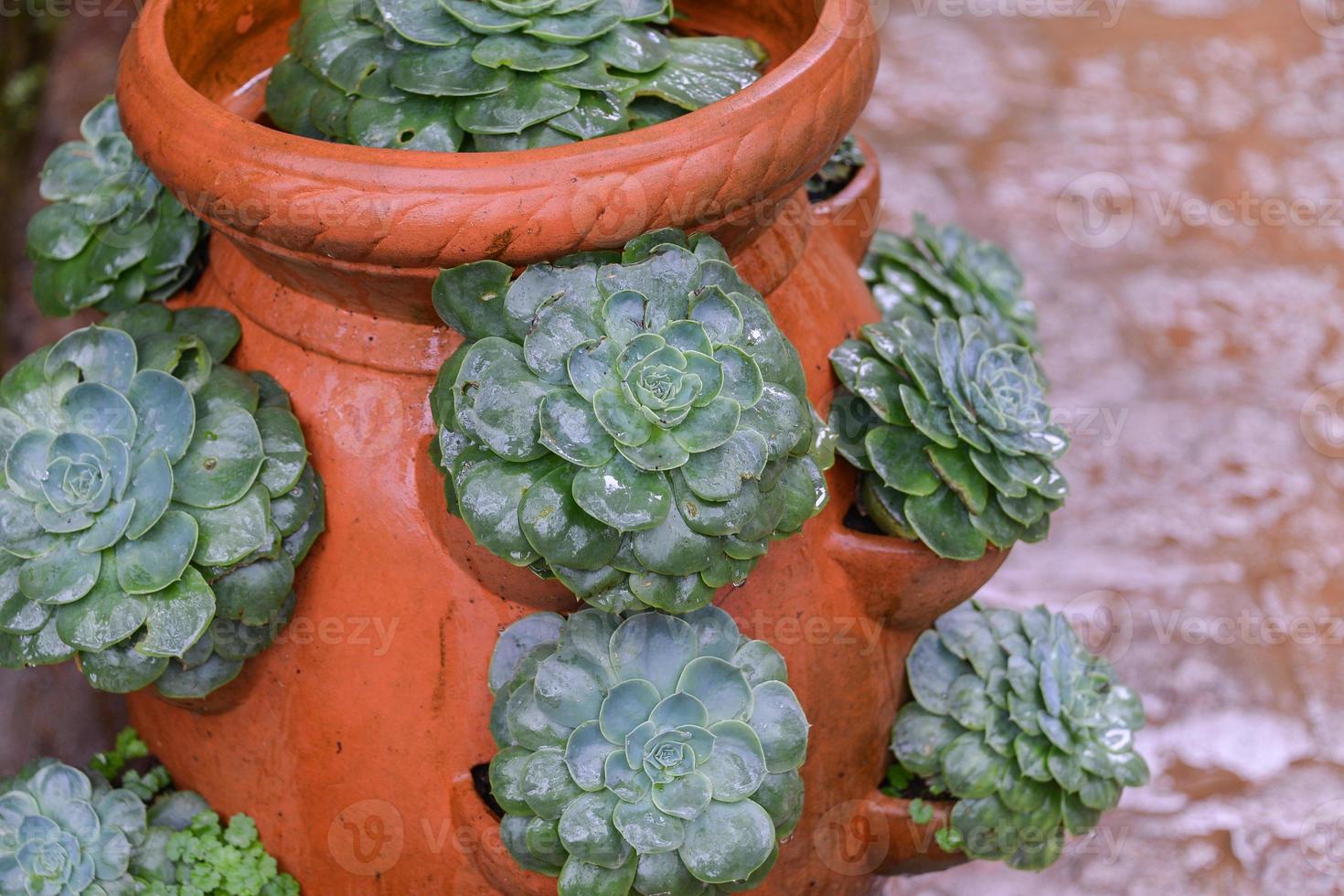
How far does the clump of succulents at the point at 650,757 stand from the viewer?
3.14ft

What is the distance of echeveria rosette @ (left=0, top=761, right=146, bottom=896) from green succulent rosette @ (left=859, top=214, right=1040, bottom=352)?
0.92 metres

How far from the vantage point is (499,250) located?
3.14 ft

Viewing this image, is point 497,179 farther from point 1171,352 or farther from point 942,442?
point 1171,352

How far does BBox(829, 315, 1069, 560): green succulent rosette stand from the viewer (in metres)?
1.16

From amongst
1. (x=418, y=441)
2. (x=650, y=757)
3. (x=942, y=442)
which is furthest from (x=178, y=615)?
(x=942, y=442)

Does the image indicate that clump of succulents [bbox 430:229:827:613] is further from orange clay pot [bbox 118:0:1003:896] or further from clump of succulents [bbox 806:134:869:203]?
clump of succulents [bbox 806:134:869:203]

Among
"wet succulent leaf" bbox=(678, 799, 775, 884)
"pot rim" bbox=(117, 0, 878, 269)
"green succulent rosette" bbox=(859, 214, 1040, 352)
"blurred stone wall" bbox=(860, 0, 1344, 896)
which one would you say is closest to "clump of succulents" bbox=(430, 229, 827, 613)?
"pot rim" bbox=(117, 0, 878, 269)

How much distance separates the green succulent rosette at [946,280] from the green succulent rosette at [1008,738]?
346 mm

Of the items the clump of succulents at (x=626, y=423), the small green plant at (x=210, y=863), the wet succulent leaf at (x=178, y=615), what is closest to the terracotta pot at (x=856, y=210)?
the clump of succulents at (x=626, y=423)

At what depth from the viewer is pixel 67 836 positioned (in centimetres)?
115

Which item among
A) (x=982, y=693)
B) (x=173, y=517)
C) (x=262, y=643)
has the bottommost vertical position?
(x=982, y=693)

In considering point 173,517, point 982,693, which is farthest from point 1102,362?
point 173,517

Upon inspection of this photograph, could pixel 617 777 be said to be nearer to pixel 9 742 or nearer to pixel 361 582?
pixel 361 582

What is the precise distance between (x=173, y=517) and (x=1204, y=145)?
8.06ft
